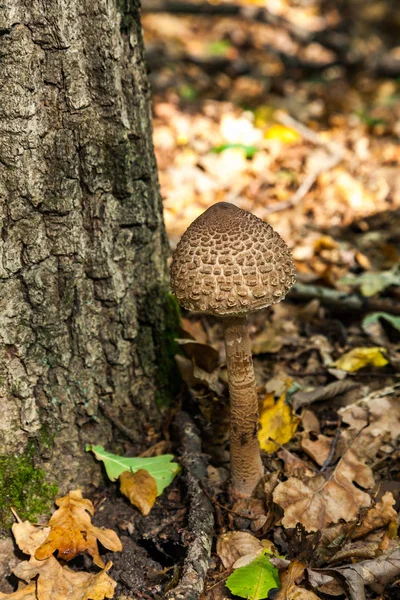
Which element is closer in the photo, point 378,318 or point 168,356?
point 168,356

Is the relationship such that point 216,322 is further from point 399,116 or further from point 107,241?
point 399,116

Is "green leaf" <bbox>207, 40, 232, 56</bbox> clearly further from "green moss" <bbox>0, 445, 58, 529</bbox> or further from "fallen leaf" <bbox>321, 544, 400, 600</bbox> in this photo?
"fallen leaf" <bbox>321, 544, 400, 600</bbox>

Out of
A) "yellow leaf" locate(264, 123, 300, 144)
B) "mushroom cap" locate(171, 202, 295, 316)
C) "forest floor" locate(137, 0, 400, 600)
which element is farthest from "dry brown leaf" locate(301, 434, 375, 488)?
"yellow leaf" locate(264, 123, 300, 144)

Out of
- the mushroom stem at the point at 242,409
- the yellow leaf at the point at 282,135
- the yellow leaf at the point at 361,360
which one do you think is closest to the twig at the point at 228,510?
the mushroom stem at the point at 242,409

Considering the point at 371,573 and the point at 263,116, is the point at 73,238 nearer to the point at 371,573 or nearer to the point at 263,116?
the point at 371,573

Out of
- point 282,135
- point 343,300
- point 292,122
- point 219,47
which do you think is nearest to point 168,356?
point 343,300

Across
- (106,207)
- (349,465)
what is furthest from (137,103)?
(349,465)
